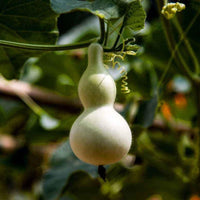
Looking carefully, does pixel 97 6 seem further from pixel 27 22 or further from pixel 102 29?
pixel 27 22

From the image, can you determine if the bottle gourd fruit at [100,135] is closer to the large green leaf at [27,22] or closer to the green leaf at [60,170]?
the large green leaf at [27,22]

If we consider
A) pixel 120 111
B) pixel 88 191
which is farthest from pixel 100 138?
pixel 88 191

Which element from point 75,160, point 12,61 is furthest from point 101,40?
point 75,160

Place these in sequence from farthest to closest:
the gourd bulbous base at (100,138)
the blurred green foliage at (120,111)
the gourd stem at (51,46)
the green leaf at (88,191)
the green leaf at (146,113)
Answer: the green leaf at (88,191), the green leaf at (146,113), the blurred green foliage at (120,111), the gourd stem at (51,46), the gourd bulbous base at (100,138)

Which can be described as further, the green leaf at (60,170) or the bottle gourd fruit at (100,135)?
the green leaf at (60,170)

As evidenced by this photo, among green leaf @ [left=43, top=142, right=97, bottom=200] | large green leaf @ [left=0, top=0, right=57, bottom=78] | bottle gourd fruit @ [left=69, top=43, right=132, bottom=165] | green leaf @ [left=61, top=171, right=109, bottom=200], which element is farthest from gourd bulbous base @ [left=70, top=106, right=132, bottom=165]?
green leaf @ [left=61, top=171, right=109, bottom=200]

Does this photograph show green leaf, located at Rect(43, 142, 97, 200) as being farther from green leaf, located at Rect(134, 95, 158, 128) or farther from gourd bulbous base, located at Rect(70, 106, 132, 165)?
gourd bulbous base, located at Rect(70, 106, 132, 165)

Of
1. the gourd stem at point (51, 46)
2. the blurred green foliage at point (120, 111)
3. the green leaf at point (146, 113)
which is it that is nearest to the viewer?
the gourd stem at point (51, 46)

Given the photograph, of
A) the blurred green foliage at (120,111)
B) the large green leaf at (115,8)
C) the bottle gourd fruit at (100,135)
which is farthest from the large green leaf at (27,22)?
the bottle gourd fruit at (100,135)
